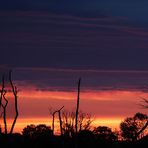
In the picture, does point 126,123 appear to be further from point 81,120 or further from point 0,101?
point 0,101

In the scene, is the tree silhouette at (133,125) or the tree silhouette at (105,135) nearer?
the tree silhouette at (105,135)

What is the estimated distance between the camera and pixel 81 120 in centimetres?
8512

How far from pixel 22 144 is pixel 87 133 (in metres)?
6.72

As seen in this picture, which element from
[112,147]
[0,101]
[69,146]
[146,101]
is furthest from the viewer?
[0,101]

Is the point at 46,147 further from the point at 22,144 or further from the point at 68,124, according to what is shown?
the point at 68,124

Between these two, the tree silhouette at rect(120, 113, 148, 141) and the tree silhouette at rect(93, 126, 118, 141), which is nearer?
the tree silhouette at rect(93, 126, 118, 141)

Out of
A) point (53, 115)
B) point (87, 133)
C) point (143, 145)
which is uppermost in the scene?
point (53, 115)

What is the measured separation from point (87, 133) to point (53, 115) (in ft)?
57.5

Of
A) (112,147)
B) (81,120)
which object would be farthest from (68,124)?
(112,147)

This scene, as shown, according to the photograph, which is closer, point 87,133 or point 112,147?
point 112,147

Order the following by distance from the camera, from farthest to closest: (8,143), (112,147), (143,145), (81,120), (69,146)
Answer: (81,120)
(8,143)
(69,146)
(112,147)
(143,145)

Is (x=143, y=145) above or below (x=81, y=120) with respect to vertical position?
below

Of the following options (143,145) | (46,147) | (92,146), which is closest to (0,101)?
(46,147)

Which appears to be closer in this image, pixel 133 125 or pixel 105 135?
pixel 105 135
